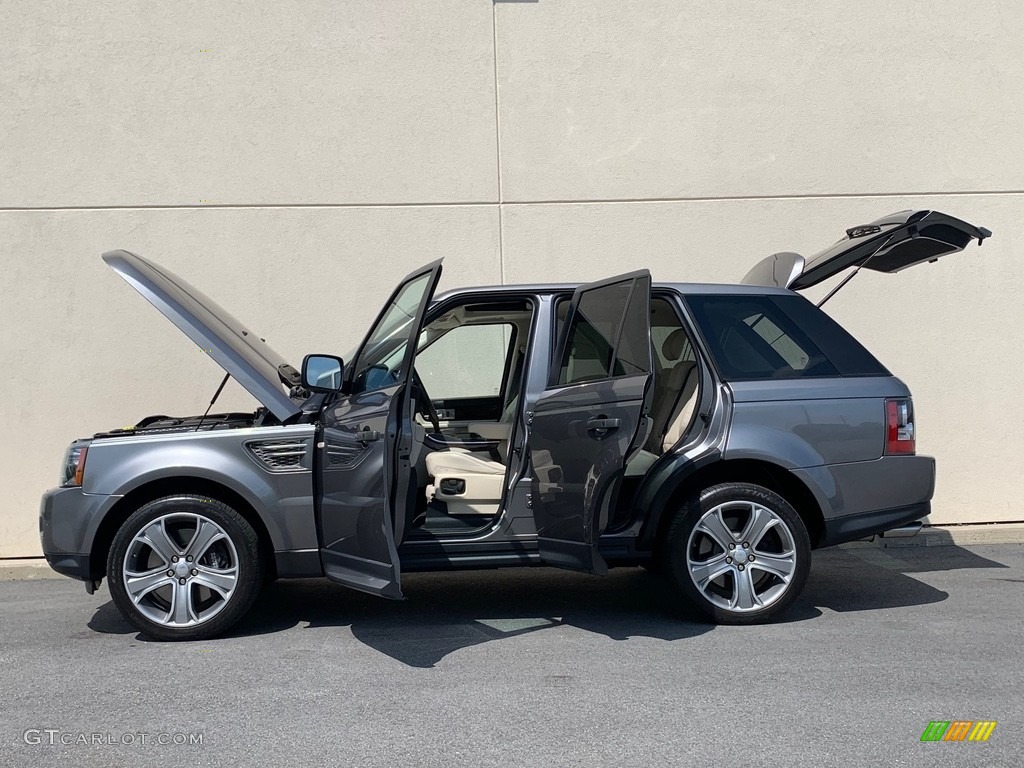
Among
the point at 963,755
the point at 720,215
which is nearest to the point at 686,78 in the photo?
the point at 720,215

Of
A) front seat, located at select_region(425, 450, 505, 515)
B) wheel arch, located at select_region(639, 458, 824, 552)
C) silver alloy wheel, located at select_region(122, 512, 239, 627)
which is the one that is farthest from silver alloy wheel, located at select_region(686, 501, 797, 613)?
silver alloy wheel, located at select_region(122, 512, 239, 627)

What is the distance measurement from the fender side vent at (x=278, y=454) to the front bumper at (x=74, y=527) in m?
0.81

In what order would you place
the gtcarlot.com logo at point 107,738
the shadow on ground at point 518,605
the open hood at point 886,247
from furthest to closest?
the open hood at point 886,247 < the shadow on ground at point 518,605 < the gtcarlot.com logo at point 107,738

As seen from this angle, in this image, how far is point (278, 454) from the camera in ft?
18.4

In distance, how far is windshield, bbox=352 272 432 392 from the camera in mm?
5457

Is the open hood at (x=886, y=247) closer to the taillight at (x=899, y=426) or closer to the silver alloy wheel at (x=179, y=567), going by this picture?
the taillight at (x=899, y=426)

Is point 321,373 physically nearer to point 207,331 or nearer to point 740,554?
point 207,331

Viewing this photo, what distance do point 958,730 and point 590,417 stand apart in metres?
2.17

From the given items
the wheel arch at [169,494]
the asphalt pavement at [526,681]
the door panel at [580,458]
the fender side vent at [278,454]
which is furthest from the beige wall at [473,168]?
the door panel at [580,458]

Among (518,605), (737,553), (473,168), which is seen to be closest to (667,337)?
(737,553)

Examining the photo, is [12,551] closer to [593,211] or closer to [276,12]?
[276,12]

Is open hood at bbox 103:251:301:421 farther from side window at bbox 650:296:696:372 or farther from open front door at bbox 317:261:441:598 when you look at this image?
side window at bbox 650:296:696:372

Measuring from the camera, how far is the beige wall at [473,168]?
27.4ft

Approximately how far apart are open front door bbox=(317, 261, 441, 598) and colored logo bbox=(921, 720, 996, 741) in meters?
2.40
